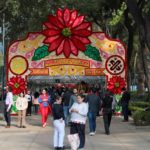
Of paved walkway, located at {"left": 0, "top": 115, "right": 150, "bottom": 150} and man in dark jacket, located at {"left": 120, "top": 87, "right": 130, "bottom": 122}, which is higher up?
man in dark jacket, located at {"left": 120, "top": 87, "right": 130, "bottom": 122}

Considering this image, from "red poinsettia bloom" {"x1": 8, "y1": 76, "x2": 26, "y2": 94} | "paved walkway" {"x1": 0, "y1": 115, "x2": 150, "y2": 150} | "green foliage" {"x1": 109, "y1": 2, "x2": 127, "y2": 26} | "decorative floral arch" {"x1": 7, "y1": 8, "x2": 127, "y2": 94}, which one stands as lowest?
"paved walkway" {"x1": 0, "y1": 115, "x2": 150, "y2": 150}

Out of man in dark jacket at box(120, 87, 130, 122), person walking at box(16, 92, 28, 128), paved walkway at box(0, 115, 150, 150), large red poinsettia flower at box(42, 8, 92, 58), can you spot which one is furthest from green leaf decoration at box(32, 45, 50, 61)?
person walking at box(16, 92, 28, 128)

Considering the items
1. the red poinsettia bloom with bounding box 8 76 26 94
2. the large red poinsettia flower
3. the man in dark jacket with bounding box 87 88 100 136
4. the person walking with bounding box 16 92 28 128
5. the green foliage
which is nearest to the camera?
the man in dark jacket with bounding box 87 88 100 136

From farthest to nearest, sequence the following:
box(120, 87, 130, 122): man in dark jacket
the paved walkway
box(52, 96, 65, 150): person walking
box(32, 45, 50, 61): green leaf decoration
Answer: box(32, 45, 50, 61): green leaf decoration
box(120, 87, 130, 122): man in dark jacket
the paved walkway
box(52, 96, 65, 150): person walking

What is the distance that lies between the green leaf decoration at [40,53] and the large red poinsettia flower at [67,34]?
330 millimetres

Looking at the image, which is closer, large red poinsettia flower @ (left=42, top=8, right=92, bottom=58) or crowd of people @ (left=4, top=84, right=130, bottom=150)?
crowd of people @ (left=4, top=84, right=130, bottom=150)

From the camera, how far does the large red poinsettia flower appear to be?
29812 mm

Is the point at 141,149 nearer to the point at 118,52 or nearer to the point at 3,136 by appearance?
the point at 3,136

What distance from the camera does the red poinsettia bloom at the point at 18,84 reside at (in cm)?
3002

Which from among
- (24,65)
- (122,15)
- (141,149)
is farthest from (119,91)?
(141,149)

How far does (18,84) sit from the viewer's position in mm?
30062

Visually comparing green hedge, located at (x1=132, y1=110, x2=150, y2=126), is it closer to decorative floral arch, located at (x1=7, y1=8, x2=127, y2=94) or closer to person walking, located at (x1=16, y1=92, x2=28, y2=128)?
person walking, located at (x1=16, y1=92, x2=28, y2=128)

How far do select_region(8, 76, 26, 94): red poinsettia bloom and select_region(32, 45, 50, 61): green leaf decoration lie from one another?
1383 millimetres

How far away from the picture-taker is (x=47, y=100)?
22781mm
